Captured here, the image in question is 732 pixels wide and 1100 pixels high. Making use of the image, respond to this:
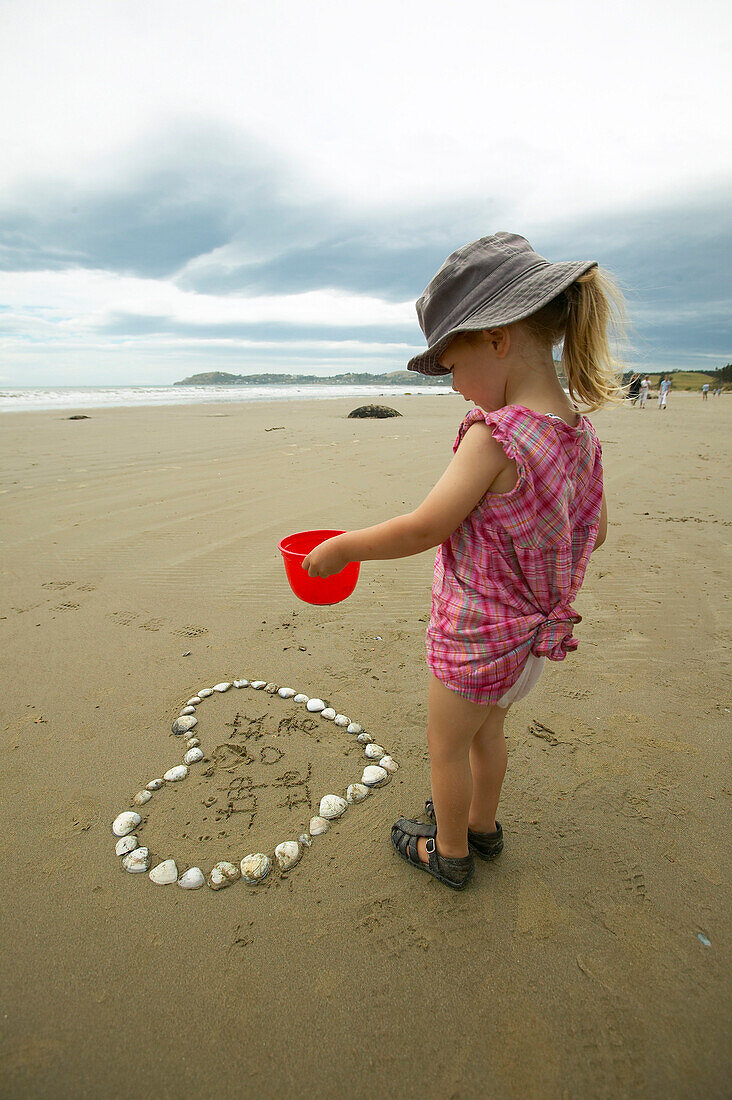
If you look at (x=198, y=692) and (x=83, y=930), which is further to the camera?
(x=198, y=692)

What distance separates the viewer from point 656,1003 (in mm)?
A: 1420

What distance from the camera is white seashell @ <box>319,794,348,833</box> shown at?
2061mm

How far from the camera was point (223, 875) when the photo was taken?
5.87 ft

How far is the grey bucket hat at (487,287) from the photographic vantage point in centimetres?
140

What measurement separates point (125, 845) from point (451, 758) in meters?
1.20

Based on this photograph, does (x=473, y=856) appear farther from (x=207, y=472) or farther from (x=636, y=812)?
(x=207, y=472)

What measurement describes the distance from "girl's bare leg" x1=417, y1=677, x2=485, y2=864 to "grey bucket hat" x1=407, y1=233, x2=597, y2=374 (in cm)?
102

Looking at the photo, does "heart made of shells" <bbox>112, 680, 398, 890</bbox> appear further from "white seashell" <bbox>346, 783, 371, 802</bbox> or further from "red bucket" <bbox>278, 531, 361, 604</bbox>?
"red bucket" <bbox>278, 531, 361, 604</bbox>

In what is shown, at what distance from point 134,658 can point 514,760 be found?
6.89 feet

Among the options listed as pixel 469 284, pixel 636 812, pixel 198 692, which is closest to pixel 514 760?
pixel 636 812

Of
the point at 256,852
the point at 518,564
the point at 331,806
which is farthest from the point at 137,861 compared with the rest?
the point at 518,564

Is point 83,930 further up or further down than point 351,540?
further down

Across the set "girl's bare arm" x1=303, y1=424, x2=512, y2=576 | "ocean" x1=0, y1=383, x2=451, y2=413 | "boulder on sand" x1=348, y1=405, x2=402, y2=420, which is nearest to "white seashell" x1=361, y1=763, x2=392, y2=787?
"girl's bare arm" x1=303, y1=424, x2=512, y2=576

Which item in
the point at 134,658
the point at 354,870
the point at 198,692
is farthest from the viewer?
the point at 134,658
